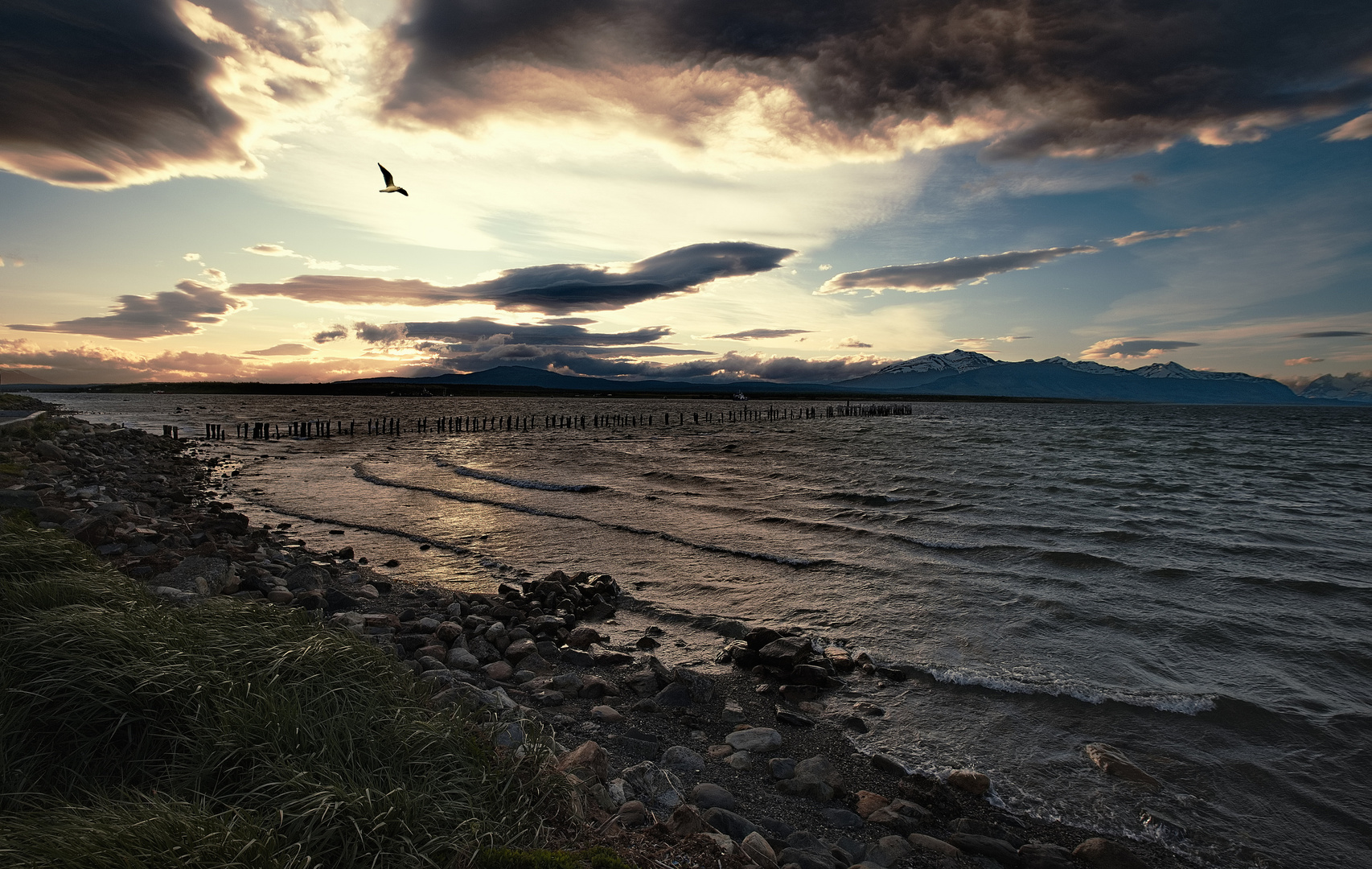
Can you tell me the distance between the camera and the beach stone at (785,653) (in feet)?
28.6

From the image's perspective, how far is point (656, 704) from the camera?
7.64 meters

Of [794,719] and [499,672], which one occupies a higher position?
[499,672]

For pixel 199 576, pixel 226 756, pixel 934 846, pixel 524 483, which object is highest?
pixel 226 756

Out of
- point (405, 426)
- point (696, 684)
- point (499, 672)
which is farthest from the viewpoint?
point (405, 426)

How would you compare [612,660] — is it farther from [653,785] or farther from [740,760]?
[653,785]

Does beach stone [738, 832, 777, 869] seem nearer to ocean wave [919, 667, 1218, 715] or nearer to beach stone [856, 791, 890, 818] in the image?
beach stone [856, 791, 890, 818]

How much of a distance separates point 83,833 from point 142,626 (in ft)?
8.14

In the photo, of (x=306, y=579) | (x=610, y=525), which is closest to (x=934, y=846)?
(x=306, y=579)

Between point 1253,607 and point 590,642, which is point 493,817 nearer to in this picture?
point 590,642

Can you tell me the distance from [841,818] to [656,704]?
8.94 feet

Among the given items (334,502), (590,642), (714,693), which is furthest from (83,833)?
(334,502)

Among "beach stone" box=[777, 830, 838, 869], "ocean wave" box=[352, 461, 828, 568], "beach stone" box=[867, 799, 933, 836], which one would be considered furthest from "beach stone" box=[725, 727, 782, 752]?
"ocean wave" box=[352, 461, 828, 568]

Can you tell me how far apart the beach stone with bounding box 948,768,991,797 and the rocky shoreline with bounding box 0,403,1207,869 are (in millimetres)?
16

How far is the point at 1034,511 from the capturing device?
20.0 m
